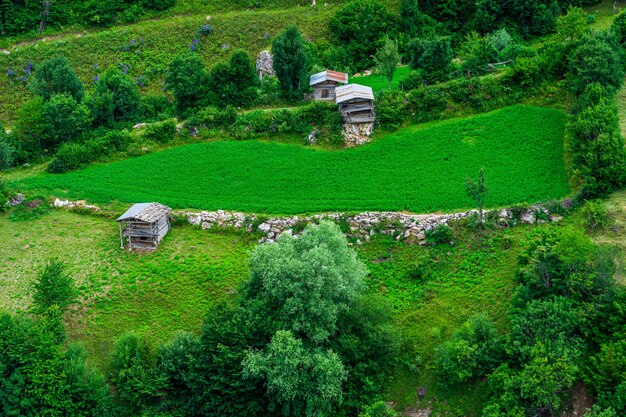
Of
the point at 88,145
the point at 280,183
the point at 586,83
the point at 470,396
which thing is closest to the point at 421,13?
the point at 586,83

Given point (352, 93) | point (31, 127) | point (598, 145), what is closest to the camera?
point (598, 145)

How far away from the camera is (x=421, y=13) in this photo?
89812mm

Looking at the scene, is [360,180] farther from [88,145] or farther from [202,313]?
[88,145]

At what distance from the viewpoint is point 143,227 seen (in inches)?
2379

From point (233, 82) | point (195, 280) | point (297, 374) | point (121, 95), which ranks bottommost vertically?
point (297, 374)

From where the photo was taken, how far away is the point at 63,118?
71875 mm

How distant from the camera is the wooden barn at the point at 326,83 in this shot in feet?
242

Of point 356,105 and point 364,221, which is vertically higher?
point 356,105

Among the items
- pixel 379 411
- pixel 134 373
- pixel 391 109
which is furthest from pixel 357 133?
pixel 134 373

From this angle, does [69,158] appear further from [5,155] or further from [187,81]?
[187,81]

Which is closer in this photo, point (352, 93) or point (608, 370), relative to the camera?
point (608, 370)

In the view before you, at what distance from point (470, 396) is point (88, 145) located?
1639 inches

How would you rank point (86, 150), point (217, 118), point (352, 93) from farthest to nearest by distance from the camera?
1. point (217, 118)
2. point (86, 150)
3. point (352, 93)

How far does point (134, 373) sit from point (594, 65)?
4458 centimetres
